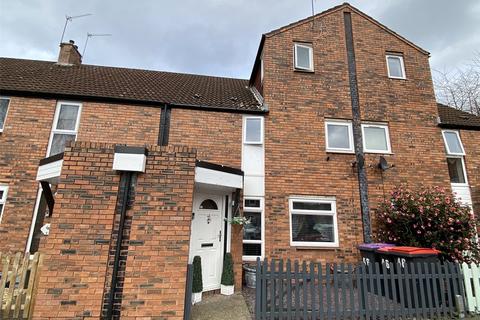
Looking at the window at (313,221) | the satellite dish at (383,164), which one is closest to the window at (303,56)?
the satellite dish at (383,164)

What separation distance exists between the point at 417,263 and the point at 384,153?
4016 mm

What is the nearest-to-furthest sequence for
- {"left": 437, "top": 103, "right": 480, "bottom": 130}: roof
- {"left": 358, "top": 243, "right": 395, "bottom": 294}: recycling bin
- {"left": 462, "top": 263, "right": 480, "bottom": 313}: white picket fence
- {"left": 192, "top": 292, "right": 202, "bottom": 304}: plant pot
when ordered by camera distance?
{"left": 462, "top": 263, "right": 480, "bottom": 313}: white picket fence
{"left": 192, "top": 292, "right": 202, "bottom": 304}: plant pot
{"left": 358, "top": 243, "right": 395, "bottom": 294}: recycling bin
{"left": 437, "top": 103, "right": 480, "bottom": 130}: roof

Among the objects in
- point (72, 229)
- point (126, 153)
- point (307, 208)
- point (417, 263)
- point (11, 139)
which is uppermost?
point (11, 139)

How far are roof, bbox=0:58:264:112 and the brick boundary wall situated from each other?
4201 millimetres

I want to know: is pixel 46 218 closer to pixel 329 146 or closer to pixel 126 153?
pixel 126 153

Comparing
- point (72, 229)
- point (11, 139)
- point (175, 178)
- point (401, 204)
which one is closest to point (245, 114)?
point (175, 178)

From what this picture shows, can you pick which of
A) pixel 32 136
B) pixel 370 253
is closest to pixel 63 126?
pixel 32 136

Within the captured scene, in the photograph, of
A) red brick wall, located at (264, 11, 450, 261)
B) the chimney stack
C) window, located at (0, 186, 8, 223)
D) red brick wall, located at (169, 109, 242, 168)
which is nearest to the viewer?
window, located at (0, 186, 8, 223)

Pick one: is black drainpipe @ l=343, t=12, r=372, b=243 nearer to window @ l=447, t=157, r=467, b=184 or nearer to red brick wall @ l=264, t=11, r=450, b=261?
red brick wall @ l=264, t=11, r=450, b=261

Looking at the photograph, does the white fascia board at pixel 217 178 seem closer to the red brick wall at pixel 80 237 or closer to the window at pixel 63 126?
the red brick wall at pixel 80 237

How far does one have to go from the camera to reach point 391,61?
9.59 m

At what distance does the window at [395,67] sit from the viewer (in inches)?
369

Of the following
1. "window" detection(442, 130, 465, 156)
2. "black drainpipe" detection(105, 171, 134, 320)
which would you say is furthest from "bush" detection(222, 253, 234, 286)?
"window" detection(442, 130, 465, 156)

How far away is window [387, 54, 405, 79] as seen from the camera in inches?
369
